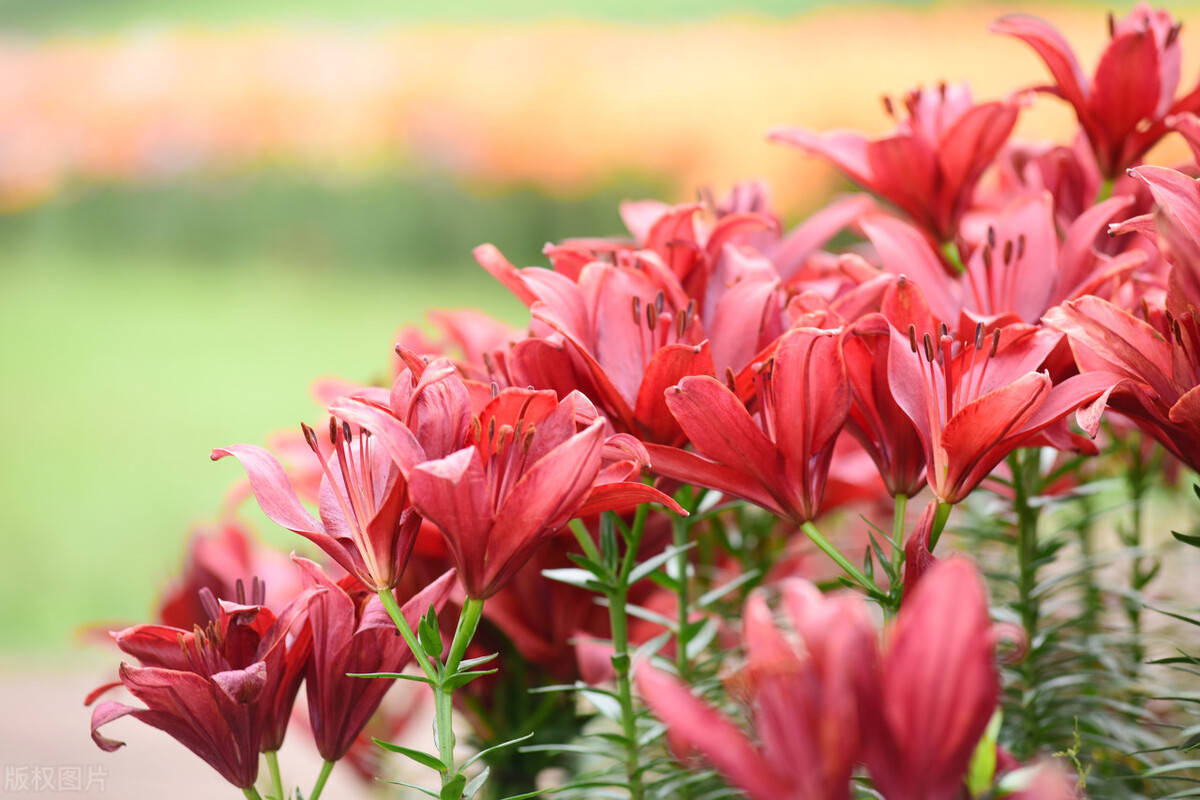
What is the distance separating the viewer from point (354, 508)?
1.01 ft

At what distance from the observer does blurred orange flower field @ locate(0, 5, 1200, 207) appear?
2.84m

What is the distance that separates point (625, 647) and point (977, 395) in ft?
0.45

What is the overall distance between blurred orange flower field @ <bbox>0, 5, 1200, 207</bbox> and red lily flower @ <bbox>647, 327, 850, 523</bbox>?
2464 millimetres

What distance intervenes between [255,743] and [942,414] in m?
0.21

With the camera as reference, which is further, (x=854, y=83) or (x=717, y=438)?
(x=854, y=83)

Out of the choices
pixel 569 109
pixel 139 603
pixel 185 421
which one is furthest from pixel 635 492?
pixel 569 109

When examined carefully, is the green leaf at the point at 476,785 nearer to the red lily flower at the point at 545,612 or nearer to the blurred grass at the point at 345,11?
the red lily flower at the point at 545,612

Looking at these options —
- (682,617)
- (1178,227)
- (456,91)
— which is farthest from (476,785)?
(456,91)

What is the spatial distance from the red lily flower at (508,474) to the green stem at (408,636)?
0.7 inches

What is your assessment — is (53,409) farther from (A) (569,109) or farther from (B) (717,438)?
(B) (717,438)

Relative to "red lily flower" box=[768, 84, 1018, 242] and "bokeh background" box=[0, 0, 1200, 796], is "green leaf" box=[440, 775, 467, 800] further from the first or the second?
"bokeh background" box=[0, 0, 1200, 796]

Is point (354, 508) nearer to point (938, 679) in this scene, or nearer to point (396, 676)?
point (396, 676)

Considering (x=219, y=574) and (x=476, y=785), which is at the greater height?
(x=219, y=574)

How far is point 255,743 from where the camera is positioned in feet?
1.05
